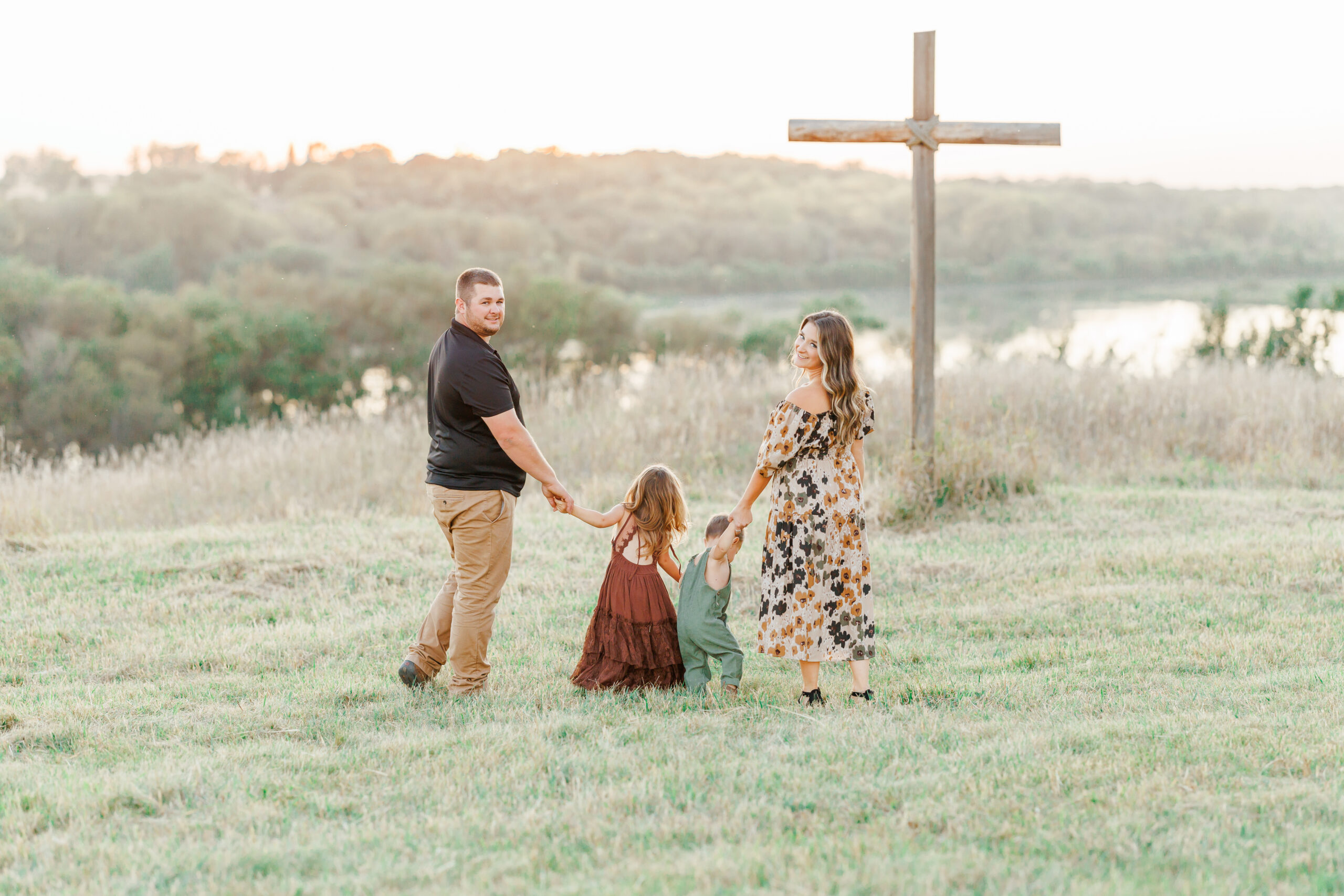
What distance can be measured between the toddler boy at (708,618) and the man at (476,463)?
701mm

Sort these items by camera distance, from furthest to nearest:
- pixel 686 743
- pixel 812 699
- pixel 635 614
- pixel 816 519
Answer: pixel 635 614, pixel 812 699, pixel 816 519, pixel 686 743

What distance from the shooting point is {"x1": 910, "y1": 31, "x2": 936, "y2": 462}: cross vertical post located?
9.12 metres

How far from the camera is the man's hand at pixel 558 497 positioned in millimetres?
5336

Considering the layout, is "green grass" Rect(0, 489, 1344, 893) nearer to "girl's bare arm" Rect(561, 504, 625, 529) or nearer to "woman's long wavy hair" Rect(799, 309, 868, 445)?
"girl's bare arm" Rect(561, 504, 625, 529)

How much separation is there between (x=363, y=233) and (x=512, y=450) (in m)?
37.9

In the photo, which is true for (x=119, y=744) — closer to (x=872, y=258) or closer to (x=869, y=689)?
(x=869, y=689)

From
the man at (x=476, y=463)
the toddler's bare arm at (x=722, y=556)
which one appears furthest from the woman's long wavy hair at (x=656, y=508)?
the man at (x=476, y=463)

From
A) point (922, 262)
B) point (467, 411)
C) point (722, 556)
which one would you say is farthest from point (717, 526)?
point (922, 262)

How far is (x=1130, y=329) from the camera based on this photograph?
23547 mm

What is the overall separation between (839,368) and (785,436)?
1.27 ft

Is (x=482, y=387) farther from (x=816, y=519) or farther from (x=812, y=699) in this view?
(x=812, y=699)

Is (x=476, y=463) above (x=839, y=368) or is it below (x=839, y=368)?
below

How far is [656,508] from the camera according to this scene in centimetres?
552

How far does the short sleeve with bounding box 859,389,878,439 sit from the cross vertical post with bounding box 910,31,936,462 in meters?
3.92
